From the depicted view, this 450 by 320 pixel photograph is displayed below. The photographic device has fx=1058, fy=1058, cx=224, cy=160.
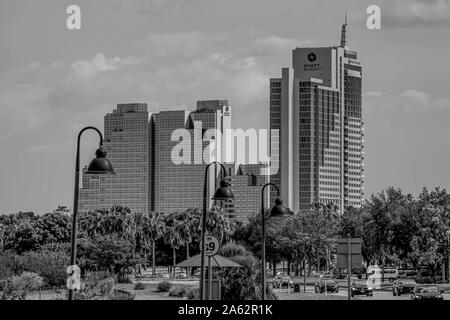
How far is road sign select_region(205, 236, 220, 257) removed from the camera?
96.1 feet

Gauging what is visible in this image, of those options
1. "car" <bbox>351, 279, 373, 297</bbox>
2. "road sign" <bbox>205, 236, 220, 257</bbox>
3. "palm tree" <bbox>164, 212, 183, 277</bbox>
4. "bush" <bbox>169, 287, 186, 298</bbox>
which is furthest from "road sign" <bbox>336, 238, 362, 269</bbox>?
"palm tree" <bbox>164, 212, 183, 277</bbox>

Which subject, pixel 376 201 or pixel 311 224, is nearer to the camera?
pixel 376 201

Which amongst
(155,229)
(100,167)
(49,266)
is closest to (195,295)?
(100,167)

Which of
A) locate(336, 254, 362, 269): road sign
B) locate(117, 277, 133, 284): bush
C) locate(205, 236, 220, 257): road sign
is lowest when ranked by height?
locate(117, 277, 133, 284): bush

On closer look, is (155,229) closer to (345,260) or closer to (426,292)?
(426,292)

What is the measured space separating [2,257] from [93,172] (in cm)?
5045

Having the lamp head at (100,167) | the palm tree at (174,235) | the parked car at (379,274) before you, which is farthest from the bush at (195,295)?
the palm tree at (174,235)

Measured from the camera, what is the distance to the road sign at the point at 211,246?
29281 mm

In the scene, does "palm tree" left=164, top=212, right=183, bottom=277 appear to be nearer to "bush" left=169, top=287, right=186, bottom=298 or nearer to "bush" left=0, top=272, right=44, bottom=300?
"bush" left=169, top=287, right=186, bottom=298

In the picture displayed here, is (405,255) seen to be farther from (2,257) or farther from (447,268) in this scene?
(2,257)

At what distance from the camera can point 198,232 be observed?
5591 inches

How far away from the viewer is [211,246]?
29531 millimetres

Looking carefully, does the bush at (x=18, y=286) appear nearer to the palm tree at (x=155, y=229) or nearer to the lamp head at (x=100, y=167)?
the lamp head at (x=100, y=167)
